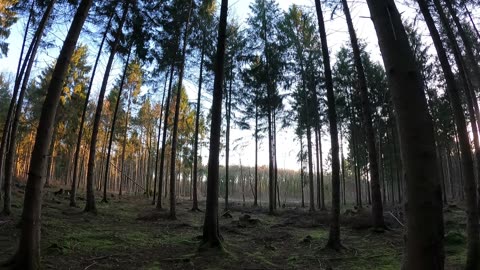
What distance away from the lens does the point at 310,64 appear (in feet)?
71.1

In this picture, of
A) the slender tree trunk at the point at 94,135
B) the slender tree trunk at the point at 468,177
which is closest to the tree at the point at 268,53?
the slender tree trunk at the point at 94,135

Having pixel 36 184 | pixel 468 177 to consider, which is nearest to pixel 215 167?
pixel 36 184

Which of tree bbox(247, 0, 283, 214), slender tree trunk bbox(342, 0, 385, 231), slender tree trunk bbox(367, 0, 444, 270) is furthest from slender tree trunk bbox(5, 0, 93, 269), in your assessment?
tree bbox(247, 0, 283, 214)

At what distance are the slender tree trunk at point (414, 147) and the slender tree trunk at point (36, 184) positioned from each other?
5092 mm

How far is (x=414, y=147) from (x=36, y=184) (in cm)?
521

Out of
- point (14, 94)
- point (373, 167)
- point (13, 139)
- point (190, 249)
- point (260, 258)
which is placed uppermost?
point (14, 94)

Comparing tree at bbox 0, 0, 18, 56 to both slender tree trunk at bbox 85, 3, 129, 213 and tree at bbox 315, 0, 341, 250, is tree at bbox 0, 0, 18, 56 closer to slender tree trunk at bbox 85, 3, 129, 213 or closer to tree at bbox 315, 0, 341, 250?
slender tree trunk at bbox 85, 3, 129, 213

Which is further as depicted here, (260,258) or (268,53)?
(268,53)

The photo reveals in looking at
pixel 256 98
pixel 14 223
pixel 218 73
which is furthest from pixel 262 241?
pixel 256 98

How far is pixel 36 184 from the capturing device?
5156 mm

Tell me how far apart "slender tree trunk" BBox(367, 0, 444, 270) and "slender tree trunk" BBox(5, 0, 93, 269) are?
5.09 meters

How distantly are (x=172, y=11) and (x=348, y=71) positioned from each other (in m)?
14.4

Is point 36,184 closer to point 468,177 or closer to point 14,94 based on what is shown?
point 468,177

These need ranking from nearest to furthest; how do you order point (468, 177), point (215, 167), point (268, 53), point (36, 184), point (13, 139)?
point (36, 184) < point (468, 177) < point (215, 167) < point (13, 139) < point (268, 53)
